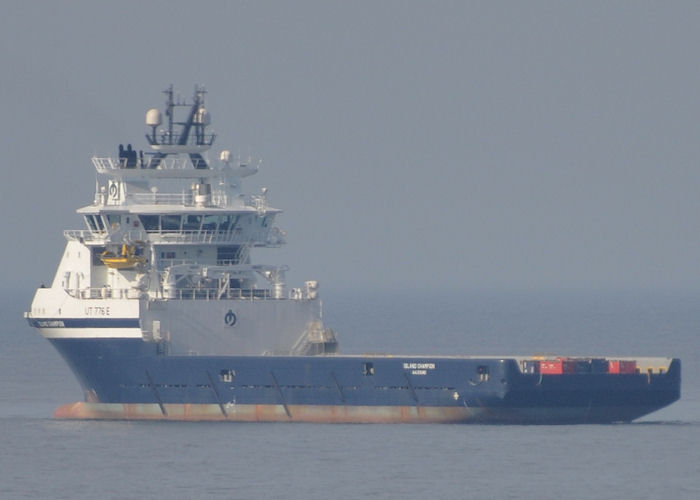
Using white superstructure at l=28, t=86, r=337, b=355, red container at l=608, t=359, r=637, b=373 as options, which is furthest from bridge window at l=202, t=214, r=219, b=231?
red container at l=608, t=359, r=637, b=373

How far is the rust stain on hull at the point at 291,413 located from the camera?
65688mm

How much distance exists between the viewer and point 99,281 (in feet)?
228

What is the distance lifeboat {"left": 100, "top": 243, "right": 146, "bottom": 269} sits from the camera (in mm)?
68188

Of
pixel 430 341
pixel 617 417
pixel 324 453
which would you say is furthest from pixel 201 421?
pixel 430 341

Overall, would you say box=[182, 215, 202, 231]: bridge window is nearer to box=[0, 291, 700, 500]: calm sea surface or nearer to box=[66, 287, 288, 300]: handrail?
box=[66, 287, 288, 300]: handrail

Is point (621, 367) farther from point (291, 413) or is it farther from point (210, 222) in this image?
point (210, 222)

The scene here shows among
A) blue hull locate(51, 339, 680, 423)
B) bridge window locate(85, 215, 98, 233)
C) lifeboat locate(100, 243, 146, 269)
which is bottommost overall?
blue hull locate(51, 339, 680, 423)

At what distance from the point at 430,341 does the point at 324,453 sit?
63.9m

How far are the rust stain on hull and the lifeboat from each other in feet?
14.7

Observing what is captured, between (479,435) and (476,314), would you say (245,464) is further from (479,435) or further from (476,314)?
(476,314)

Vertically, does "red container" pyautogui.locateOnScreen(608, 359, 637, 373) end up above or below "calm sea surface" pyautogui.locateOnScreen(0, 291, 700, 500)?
above

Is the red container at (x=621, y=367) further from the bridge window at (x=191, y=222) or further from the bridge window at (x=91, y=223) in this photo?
the bridge window at (x=91, y=223)

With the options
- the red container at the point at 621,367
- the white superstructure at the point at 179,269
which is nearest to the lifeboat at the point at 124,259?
the white superstructure at the point at 179,269

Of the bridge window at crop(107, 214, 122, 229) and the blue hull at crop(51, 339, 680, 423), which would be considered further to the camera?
the bridge window at crop(107, 214, 122, 229)
